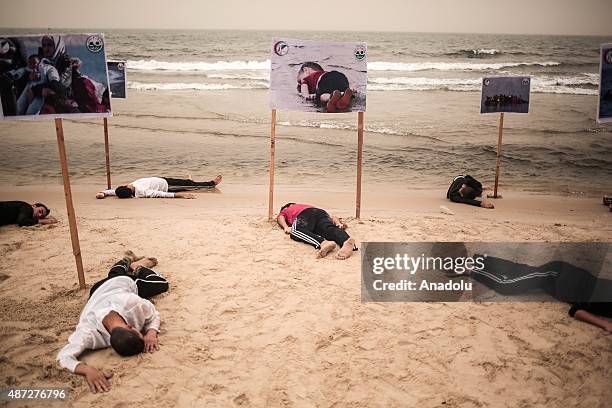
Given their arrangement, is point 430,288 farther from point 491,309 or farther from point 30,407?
point 30,407

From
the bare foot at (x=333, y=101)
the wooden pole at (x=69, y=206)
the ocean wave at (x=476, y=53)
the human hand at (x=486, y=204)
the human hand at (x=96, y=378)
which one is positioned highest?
the ocean wave at (x=476, y=53)

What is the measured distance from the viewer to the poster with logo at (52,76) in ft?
12.2

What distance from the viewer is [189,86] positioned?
18875 millimetres

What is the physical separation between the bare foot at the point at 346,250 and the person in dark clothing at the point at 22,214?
12.6 ft

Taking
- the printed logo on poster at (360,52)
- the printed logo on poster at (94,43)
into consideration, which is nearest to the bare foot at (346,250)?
the printed logo on poster at (360,52)

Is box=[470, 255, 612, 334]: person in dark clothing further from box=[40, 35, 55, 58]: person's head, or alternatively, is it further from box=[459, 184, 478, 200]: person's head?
box=[40, 35, 55, 58]: person's head

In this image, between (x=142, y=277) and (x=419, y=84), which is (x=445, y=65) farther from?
(x=142, y=277)

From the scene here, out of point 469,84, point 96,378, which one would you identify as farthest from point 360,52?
point 469,84

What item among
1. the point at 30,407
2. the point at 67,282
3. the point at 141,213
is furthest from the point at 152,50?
the point at 30,407

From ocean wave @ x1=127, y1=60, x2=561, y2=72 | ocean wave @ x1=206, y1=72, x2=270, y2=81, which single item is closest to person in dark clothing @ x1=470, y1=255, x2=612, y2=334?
ocean wave @ x1=206, y1=72, x2=270, y2=81

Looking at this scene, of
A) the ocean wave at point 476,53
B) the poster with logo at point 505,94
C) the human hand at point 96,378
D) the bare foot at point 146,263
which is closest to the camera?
the human hand at point 96,378

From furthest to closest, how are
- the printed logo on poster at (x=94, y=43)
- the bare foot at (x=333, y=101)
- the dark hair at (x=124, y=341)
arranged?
the bare foot at (x=333, y=101) < the printed logo on poster at (x=94, y=43) < the dark hair at (x=124, y=341)

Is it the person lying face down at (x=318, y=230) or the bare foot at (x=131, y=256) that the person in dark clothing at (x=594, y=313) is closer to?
the person lying face down at (x=318, y=230)

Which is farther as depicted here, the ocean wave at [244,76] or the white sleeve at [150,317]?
the ocean wave at [244,76]
